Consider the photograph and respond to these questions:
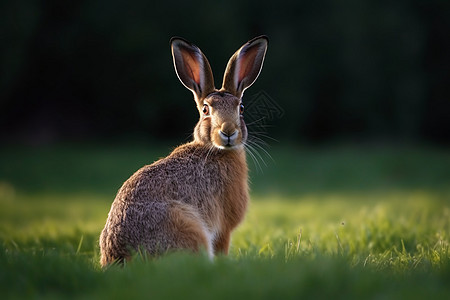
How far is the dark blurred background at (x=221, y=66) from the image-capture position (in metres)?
26.5

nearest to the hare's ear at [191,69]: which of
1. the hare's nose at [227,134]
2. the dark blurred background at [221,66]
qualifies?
the hare's nose at [227,134]

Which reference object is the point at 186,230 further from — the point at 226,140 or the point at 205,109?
the point at 205,109

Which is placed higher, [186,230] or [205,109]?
[205,109]

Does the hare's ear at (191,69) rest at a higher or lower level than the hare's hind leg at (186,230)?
higher

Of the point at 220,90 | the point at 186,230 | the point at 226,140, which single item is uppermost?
the point at 220,90

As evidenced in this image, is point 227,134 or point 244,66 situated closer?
point 227,134

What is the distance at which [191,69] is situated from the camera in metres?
5.93

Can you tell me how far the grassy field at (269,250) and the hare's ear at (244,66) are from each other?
180cm

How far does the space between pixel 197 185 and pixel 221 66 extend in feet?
68.6

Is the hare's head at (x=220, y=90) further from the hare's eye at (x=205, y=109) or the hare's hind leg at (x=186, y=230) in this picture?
the hare's hind leg at (x=186, y=230)

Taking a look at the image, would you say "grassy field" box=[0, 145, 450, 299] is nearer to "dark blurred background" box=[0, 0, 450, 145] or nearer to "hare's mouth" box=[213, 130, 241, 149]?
"hare's mouth" box=[213, 130, 241, 149]

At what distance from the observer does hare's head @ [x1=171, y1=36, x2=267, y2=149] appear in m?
5.45

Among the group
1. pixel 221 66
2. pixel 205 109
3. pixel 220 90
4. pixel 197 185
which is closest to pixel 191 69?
pixel 220 90

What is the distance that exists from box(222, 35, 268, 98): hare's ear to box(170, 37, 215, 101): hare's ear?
0.71 feet
